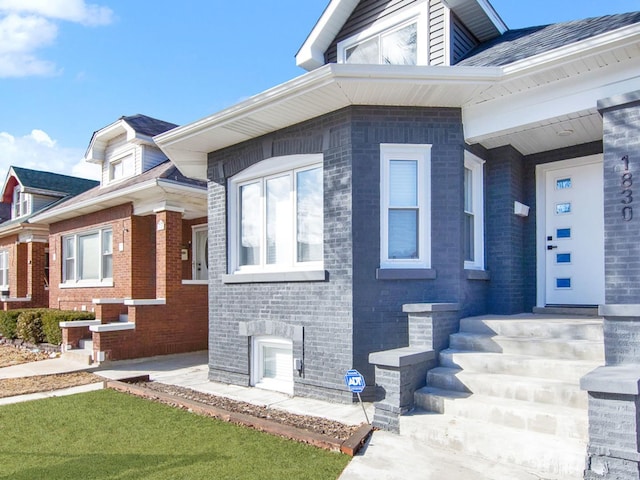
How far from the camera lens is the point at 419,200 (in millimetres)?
6254

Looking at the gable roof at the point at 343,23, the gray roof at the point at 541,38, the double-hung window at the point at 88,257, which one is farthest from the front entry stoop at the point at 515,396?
the double-hung window at the point at 88,257

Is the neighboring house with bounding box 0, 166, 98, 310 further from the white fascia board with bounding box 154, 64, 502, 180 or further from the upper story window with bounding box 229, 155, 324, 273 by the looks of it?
the white fascia board with bounding box 154, 64, 502, 180

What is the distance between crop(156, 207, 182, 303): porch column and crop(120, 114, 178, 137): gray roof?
10.5ft

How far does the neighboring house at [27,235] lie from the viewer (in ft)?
54.1

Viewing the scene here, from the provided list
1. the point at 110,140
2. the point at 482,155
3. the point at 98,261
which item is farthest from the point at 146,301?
the point at 482,155

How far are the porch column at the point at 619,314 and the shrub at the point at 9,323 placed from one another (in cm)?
1388

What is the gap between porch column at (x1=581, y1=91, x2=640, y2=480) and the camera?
3.57 m

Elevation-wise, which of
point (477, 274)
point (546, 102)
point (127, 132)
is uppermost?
point (127, 132)

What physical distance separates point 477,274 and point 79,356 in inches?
319

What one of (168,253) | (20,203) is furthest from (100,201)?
(20,203)

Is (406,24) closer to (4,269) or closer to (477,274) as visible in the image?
(477,274)

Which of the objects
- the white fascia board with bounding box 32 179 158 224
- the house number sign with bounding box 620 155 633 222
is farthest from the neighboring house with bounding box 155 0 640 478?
the white fascia board with bounding box 32 179 158 224

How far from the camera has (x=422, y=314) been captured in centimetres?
568

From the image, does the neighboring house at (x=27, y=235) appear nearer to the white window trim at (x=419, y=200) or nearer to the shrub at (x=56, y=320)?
the shrub at (x=56, y=320)
